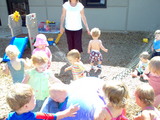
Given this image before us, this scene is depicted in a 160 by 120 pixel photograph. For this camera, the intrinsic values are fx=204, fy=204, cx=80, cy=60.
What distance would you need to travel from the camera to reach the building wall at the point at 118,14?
8.44 meters

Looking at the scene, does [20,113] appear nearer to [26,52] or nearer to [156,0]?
[26,52]

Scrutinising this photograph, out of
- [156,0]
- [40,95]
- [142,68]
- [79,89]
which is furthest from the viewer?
[156,0]

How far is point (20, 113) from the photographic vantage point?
206cm

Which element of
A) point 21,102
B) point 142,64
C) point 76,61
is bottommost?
point 142,64

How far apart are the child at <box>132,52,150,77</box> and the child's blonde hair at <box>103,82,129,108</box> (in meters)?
2.69

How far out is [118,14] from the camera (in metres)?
8.74

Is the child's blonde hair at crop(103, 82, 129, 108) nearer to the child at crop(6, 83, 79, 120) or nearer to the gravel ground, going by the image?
the child at crop(6, 83, 79, 120)

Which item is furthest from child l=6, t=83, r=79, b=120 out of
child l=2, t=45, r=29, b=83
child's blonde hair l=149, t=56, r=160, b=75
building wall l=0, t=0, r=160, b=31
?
building wall l=0, t=0, r=160, b=31

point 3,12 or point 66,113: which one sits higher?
point 3,12

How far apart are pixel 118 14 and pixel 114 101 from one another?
7.04 meters

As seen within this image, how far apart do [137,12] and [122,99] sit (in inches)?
276

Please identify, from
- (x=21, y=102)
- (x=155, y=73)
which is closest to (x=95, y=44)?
(x=155, y=73)

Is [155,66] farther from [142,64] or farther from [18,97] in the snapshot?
[18,97]

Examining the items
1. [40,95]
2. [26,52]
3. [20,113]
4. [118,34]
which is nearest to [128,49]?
[118,34]
